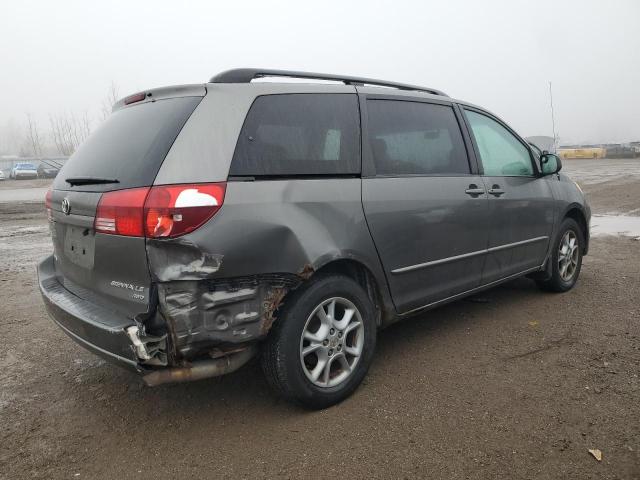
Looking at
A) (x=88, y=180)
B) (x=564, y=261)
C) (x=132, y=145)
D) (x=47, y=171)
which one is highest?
(x=47, y=171)

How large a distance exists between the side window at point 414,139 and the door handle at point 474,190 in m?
0.12

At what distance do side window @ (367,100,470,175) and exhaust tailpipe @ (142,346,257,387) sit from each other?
4.58 feet

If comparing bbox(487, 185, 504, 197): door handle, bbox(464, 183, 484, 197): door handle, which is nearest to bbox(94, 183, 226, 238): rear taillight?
bbox(464, 183, 484, 197): door handle

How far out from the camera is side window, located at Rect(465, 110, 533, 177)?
399 cm

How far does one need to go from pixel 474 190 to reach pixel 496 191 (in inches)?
12.3

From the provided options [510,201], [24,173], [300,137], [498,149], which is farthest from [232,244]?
[24,173]

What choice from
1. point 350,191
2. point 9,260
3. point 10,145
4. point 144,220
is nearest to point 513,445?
point 350,191

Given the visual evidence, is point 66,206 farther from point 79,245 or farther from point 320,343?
point 320,343

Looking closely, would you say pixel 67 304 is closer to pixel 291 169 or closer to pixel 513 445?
pixel 291 169

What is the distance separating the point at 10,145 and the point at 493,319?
15941 cm

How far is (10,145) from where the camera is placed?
13662 centimetres

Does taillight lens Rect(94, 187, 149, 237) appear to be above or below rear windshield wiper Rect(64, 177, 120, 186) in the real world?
below

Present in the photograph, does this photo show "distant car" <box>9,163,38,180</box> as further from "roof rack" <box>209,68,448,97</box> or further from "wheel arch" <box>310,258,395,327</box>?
"wheel arch" <box>310,258,395,327</box>

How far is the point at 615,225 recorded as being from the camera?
355 inches
